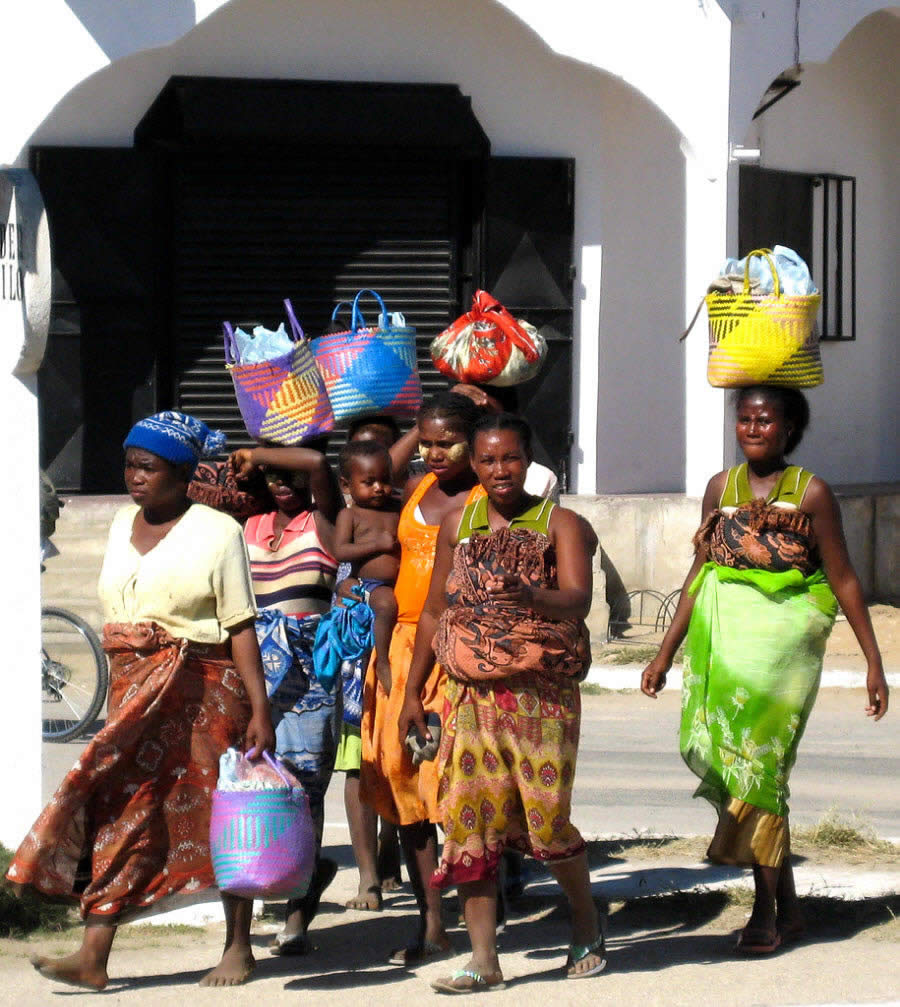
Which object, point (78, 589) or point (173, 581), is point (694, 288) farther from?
point (173, 581)

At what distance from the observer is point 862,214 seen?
16016 mm

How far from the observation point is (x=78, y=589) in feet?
40.2

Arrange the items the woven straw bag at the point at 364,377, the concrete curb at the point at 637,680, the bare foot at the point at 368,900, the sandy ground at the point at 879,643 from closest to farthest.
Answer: the bare foot at the point at 368,900
the woven straw bag at the point at 364,377
the concrete curb at the point at 637,680
the sandy ground at the point at 879,643

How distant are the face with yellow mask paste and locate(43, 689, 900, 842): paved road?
2.31 meters

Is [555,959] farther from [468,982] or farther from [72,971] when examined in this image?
[72,971]

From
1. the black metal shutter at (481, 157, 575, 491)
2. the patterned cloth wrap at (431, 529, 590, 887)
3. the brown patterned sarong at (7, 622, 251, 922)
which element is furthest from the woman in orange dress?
the black metal shutter at (481, 157, 575, 491)

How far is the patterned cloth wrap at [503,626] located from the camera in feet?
16.7

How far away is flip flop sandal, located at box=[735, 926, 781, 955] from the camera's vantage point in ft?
18.2

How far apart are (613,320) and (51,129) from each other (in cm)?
427

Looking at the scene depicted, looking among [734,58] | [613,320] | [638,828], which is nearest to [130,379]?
[613,320]

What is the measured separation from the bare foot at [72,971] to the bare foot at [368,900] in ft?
4.15

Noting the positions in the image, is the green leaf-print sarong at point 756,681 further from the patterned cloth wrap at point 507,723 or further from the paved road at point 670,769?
the paved road at point 670,769

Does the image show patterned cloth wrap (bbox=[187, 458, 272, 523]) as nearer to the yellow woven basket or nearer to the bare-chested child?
the bare-chested child


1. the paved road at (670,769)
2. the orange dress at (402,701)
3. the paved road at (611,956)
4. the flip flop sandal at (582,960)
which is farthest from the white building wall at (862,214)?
the flip flop sandal at (582,960)
